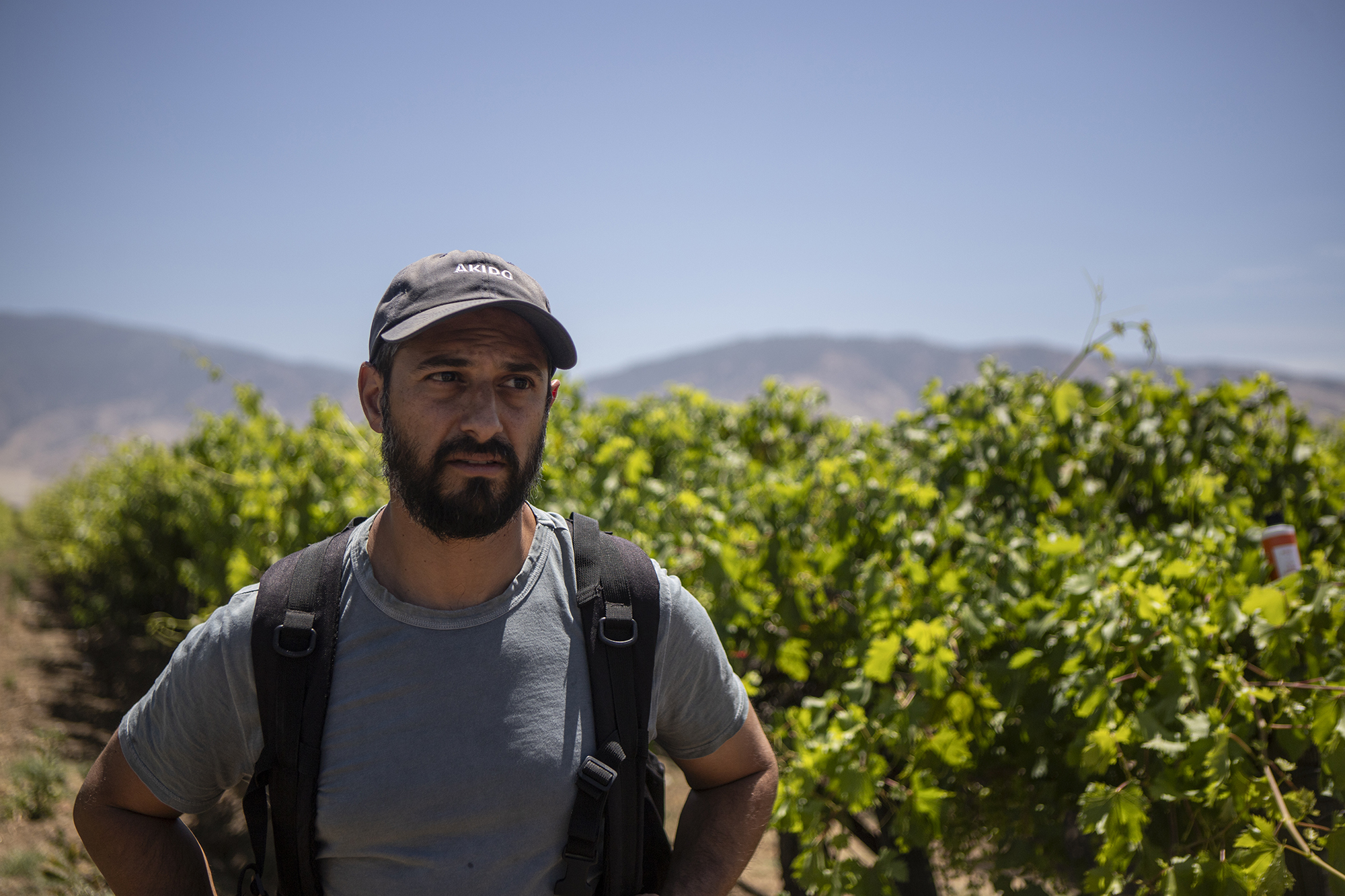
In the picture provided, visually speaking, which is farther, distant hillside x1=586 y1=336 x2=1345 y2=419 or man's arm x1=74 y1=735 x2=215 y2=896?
distant hillside x1=586 y1=336 x2=1345 y2=419

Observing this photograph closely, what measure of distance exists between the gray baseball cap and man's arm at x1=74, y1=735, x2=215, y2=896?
83 cm

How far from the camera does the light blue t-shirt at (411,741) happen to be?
135cm

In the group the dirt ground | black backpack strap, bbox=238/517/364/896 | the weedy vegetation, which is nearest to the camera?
black backpack strap, bbox=238/517/364/896

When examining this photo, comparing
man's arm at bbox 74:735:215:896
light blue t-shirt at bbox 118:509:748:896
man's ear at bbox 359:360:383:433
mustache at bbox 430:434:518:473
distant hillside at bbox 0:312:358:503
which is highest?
man's ear at bbox 359:360:383:433

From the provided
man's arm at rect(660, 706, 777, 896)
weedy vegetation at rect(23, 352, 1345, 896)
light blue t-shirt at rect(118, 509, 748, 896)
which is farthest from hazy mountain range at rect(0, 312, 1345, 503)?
light blue t-shirt at rect(118, 509, 748, 896)

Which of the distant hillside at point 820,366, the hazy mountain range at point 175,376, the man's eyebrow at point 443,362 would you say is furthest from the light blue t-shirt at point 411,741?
the distant hillside at point 820,366

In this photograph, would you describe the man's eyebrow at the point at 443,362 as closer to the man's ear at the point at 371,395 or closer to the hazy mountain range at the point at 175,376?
the man's ear at the point at 371,395

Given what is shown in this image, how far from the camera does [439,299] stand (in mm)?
1473

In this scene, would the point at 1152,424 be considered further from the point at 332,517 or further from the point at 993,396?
the point at 332,517

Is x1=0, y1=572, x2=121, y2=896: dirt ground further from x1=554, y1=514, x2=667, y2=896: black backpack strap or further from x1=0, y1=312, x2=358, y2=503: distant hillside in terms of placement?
x1=0, y1=312, x2=358, y2=503: distant hillside

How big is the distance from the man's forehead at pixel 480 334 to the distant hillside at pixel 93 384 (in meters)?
111

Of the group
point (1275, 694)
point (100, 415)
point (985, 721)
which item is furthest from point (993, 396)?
point (100, 415)

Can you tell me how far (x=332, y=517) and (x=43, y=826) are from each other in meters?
4.18

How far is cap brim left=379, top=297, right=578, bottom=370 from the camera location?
1.43 metres
